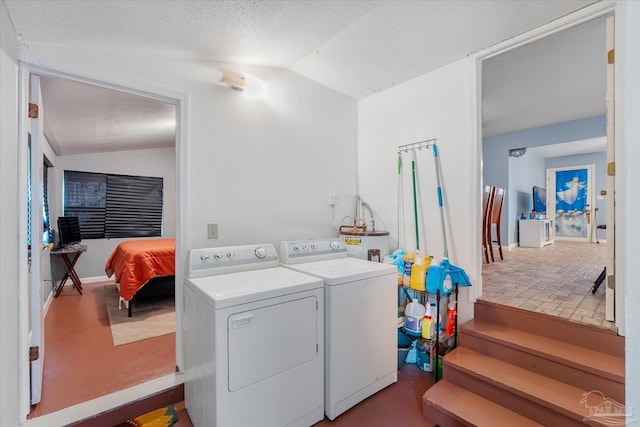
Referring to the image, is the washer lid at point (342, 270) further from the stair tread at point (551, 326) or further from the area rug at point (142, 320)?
the area rug at point (142, 320)

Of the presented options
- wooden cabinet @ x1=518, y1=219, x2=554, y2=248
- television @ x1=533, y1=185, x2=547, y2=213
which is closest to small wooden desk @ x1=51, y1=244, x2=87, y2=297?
wooden cabinet @ x1=518, y1=219, x2=554, y2=248

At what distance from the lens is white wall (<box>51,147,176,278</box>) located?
458 cm

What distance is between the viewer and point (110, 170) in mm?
5016

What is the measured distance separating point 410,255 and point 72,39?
2.67 meters

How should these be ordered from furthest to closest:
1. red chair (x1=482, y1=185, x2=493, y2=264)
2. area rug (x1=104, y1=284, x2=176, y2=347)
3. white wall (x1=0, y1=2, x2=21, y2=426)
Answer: red chair (x1=482, y1=185, x2=493, y2=264), area rug (x1=104, y1=284, x2=176, y2=347), white wall (x1=0, y1=2, x2=21, y2=426)

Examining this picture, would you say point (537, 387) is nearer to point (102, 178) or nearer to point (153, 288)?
point (153, 288)

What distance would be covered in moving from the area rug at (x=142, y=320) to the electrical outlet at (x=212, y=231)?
1.43m

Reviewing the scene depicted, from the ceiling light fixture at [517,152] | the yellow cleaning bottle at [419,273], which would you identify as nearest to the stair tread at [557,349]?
the yellow cleaning bottle at [419,273]

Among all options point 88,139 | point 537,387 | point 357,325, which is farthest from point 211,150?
point 88,139

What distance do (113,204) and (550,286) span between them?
20.8 feet

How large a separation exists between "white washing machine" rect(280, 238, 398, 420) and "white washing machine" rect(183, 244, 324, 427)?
66 millimetres

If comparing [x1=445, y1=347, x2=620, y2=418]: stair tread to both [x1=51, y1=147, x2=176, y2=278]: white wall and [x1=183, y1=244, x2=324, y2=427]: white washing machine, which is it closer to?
[x1=183, y1=244, x2=324, y2=427]: white washing machine

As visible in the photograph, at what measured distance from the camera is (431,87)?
2.44 metres

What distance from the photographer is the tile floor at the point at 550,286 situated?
1.94 metres
